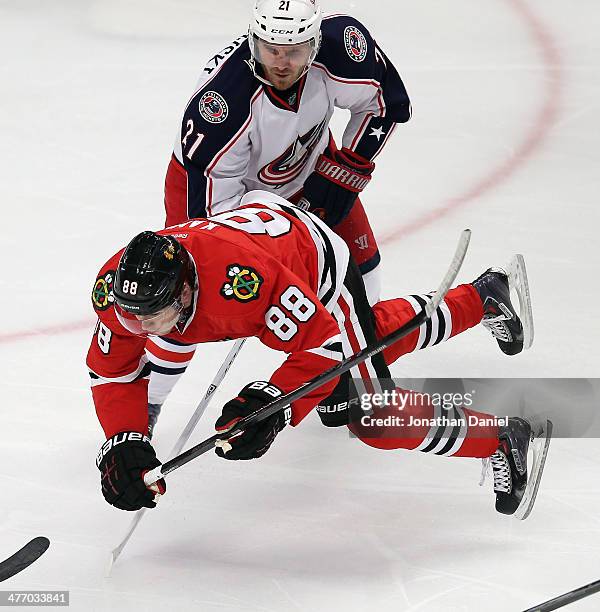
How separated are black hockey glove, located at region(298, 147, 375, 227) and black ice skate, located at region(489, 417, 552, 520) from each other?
0.80 metres

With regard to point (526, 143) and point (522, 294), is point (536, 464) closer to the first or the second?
point (522, 294)

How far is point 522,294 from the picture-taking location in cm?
380

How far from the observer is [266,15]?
10.5ft

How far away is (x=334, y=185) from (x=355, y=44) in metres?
0.41

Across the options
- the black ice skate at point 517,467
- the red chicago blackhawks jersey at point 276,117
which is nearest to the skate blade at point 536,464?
the black ice skate at point 517,467

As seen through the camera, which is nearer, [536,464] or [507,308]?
[536,464]

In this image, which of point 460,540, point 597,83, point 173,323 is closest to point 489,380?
point 460,540

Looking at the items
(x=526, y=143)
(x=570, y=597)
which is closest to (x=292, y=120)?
(x=570, y=597)

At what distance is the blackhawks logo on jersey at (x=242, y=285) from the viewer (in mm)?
2633

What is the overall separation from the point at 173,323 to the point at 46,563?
800 mm

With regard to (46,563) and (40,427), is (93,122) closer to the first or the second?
(40,427)

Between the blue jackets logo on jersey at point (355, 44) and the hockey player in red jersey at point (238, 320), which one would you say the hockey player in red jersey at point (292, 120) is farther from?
the hockey player in red jersey at point (238, 320)

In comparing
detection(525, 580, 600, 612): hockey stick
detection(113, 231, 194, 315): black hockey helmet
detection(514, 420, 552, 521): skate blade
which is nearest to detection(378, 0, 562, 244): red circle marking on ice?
detection(514, 420, 552, 521): skate blade

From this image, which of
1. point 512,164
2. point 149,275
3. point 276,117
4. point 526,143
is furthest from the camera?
point 526,143
